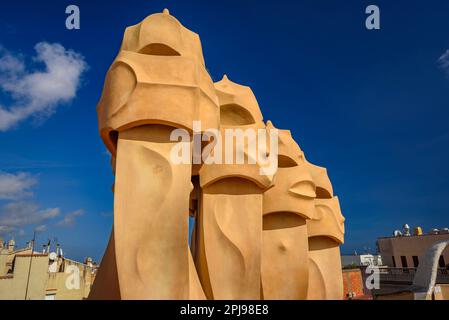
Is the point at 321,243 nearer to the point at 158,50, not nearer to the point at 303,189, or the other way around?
the point at 303,189

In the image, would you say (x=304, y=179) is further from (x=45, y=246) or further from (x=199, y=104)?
(x=45, y=246)

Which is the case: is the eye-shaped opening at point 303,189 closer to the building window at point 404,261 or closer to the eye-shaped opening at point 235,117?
the eye-shaped opening at point 235,117

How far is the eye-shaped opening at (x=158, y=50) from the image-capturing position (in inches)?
310

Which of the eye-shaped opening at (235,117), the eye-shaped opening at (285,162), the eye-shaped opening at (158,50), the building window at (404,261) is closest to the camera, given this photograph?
the eye-shaped opening at (158,50)

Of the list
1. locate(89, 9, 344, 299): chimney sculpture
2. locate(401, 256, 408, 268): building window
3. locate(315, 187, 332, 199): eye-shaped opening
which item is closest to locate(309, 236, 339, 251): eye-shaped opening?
locate(89, 9, 344, 299): chimney sculpture

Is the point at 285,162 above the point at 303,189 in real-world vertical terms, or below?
above

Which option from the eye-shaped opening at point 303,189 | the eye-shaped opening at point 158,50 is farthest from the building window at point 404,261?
the eye-shaped opening at point 158,50

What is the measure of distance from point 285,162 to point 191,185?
4431 millimetres

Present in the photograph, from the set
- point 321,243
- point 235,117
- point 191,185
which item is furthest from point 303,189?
point 191,185

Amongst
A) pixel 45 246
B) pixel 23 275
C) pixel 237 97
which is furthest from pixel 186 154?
pixel 45 246

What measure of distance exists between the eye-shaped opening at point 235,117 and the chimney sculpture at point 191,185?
0.10ft

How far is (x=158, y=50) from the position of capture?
7977 mm

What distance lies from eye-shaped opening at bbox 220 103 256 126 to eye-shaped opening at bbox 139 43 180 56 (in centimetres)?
279
